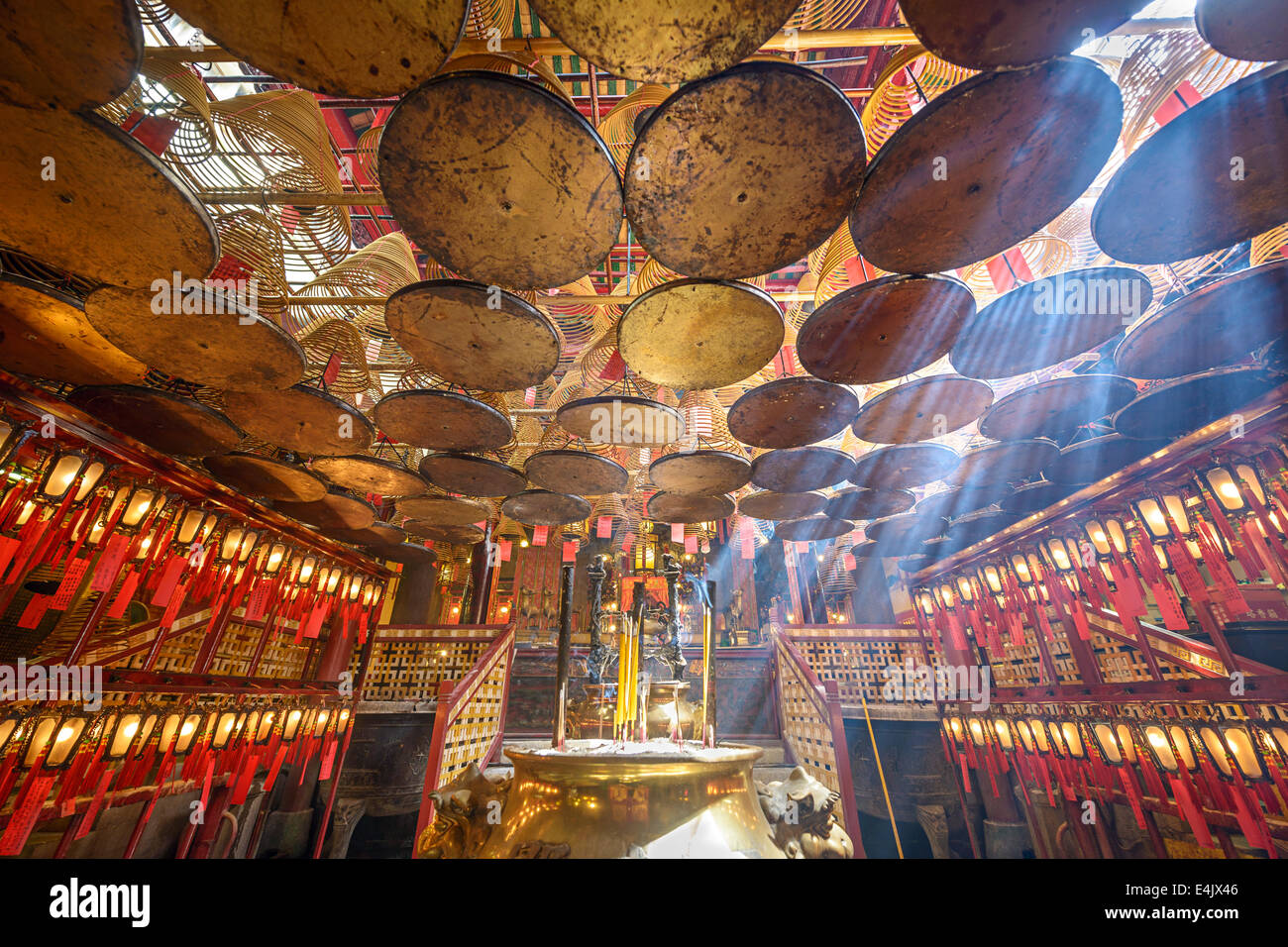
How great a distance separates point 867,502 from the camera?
24.9 ft

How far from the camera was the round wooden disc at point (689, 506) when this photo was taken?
728cm

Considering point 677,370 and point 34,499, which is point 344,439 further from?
point 677,370

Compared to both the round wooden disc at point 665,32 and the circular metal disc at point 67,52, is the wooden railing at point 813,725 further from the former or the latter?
the circular metal disc at point 67,52

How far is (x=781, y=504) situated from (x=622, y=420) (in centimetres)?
369

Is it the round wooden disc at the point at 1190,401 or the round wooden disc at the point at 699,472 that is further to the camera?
the round wooden disc at the point at 699,472

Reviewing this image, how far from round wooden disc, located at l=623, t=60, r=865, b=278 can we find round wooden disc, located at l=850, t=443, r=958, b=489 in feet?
12.1

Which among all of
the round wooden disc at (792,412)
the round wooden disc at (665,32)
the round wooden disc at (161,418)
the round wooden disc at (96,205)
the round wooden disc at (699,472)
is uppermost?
the round wooden disc at (161,418)

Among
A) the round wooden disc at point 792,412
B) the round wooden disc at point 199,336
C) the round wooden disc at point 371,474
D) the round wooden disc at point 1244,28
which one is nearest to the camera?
the round wooden disc at point 1244,28

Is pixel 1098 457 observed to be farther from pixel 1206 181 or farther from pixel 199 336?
pixel 199 336

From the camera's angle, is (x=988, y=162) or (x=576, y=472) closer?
(x=988, y=162)

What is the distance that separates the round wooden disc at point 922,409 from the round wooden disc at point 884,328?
50cm

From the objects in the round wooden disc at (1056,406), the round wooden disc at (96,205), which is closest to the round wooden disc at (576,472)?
the round wooden disc at (96,205)

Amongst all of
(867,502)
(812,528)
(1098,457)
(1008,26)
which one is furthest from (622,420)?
(1098,457)

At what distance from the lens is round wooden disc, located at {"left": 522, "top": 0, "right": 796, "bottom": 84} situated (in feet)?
6.81
